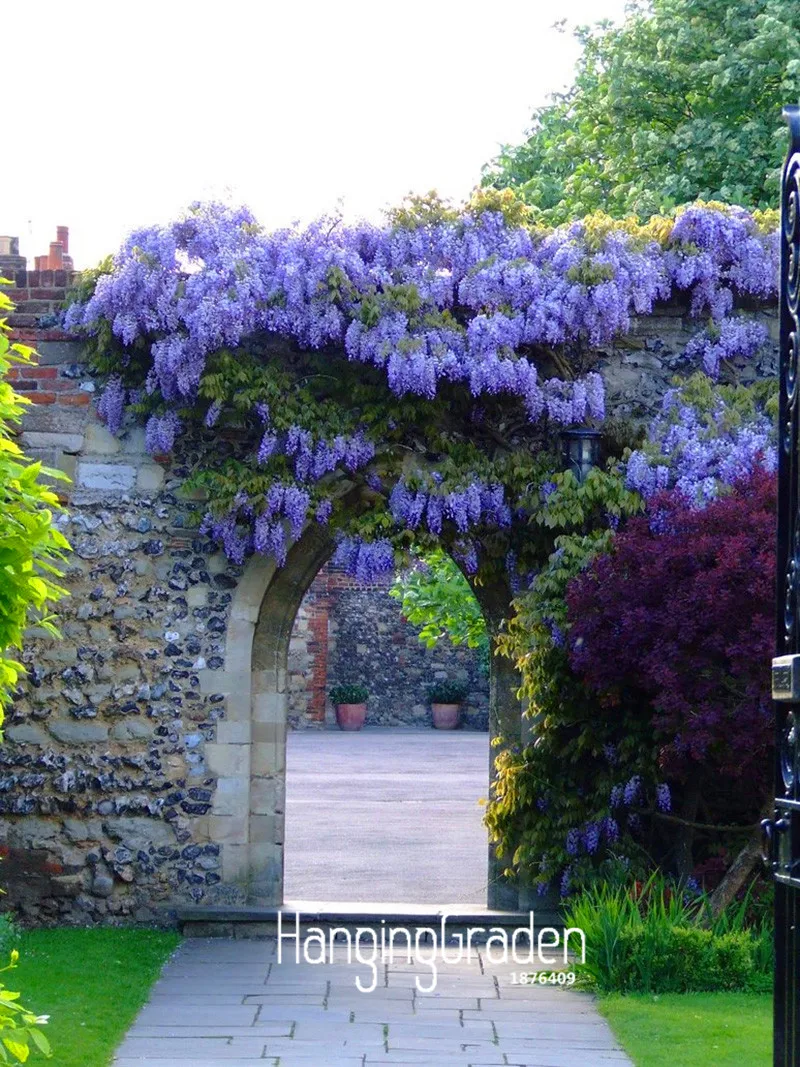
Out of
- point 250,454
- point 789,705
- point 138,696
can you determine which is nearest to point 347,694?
point 138,696

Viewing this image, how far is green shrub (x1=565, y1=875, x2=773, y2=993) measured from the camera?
6570mm

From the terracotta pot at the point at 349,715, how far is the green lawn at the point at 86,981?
1700 cm

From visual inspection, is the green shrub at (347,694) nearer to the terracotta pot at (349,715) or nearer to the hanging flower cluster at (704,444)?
the terracotta pot at (349,715)

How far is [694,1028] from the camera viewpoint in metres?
5.89

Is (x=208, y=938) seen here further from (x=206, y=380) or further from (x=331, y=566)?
(x=331, y=566)

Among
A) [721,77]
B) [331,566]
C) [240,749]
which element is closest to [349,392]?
[240,749]

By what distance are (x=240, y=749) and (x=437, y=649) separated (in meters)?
17.0

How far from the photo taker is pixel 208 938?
26.3 feet

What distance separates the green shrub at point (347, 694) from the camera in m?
24.9

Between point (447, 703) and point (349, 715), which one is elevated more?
point (447, 703)

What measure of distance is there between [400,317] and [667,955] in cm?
346

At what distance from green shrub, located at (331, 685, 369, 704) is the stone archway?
53.9 ft

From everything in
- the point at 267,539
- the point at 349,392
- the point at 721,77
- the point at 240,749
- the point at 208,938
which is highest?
the point at 721,77

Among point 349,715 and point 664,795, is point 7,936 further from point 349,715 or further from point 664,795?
point 349,715
